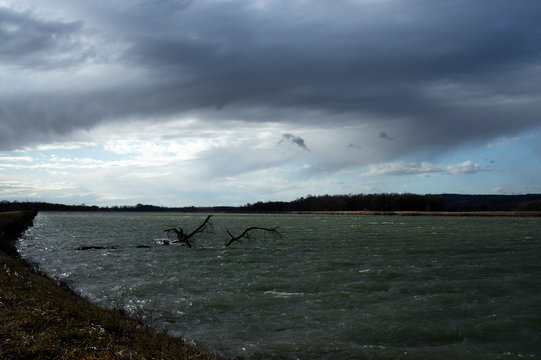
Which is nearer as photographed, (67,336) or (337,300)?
(67,336)

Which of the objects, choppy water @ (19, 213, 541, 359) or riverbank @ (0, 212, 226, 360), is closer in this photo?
riverbank @ (0, 212, 226, 360)

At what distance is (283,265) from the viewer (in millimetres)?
27031

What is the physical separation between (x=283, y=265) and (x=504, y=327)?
15.1m

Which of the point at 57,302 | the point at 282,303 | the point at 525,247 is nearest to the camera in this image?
the point at 57,302

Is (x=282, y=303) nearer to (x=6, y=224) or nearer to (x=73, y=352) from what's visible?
(x=73, y=352)

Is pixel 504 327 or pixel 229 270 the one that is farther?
pixel 229 270

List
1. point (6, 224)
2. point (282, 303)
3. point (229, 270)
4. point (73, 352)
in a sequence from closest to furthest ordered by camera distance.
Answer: point (73, 352) → point (282, 303) → point (229, 270) → point (6, 224)

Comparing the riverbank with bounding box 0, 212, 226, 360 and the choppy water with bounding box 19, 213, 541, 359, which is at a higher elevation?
the riverbank with bounding box 0, 212, 226, 360

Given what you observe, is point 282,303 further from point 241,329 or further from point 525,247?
point 525,247

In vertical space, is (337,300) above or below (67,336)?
below

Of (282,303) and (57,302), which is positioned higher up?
(57,302)

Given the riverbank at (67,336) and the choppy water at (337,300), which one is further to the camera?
the choppy water at (337,300)

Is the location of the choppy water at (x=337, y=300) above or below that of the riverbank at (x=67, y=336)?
below

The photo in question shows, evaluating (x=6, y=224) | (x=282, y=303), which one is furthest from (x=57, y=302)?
(x=6, y=224)
